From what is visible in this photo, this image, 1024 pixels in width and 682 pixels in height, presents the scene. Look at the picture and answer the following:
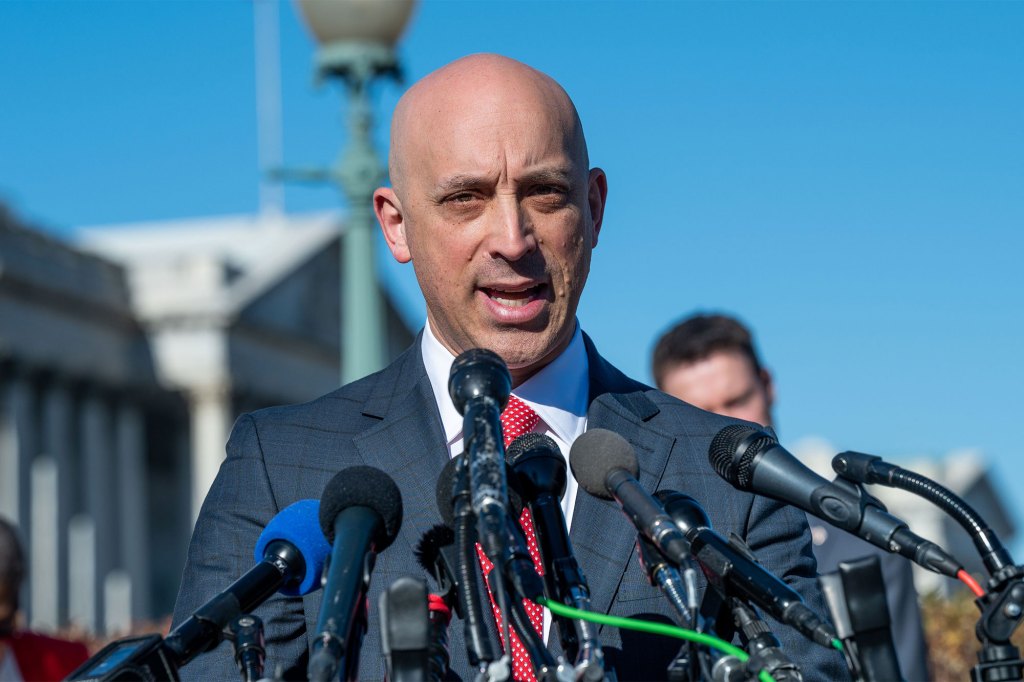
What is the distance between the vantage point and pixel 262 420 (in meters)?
3.93

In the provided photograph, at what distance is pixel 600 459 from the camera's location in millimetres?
2973

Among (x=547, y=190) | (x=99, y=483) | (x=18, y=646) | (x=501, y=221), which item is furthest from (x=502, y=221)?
(x=99, y=483)

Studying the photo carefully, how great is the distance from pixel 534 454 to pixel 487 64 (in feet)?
3.32

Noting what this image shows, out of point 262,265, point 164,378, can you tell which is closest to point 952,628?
point 164,378

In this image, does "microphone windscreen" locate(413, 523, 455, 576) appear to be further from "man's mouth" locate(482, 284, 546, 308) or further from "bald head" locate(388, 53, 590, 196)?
"bald head" locate(388, 53, 590, 196)

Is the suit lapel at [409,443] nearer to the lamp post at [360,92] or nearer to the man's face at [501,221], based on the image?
the man's face at [501,221]

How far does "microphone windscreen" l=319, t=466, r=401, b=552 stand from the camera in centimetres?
289

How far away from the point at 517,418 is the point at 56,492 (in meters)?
46.0

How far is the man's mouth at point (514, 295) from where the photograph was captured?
360cm

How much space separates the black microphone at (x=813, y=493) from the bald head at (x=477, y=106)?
83 centimetres

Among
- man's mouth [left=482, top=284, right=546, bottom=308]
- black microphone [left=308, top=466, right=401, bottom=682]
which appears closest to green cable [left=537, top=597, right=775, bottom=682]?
black microphone [left=308, top=466, right=401, bottom=682]

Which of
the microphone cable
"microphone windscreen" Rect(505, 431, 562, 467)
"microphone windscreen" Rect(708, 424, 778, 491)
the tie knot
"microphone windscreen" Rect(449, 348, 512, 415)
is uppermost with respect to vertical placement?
the tie knot

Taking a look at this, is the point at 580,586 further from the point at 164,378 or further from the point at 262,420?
the point at 164,378

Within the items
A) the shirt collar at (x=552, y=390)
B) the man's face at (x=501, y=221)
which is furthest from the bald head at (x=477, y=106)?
the shirt collar at (x=552, y=390)
